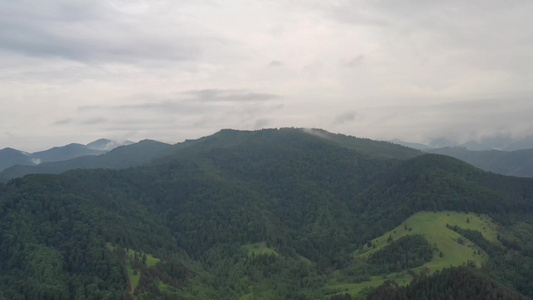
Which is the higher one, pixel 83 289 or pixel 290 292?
pixel 83 289

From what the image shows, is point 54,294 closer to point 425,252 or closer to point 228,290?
point 228,290

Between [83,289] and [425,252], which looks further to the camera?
[425,252]

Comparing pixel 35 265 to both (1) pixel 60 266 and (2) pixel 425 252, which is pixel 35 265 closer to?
(1) pixel 60 266

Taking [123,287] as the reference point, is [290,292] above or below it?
below

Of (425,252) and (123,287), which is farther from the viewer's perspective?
(425,252)

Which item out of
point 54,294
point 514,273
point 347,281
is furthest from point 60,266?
point 514,273

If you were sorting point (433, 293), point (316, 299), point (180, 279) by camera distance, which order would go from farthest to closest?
point (180, 279) < point (316, 299) < point (433, 293)

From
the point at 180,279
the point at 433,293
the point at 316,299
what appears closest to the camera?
the point at 433,293

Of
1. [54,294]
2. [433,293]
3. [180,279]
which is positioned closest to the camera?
[433,293]

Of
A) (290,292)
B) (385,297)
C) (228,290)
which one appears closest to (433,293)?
(385,297)

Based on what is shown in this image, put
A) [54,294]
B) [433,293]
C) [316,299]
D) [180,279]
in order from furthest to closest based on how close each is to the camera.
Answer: [180,279] → [316,299] → [54,294] → [433,293]
